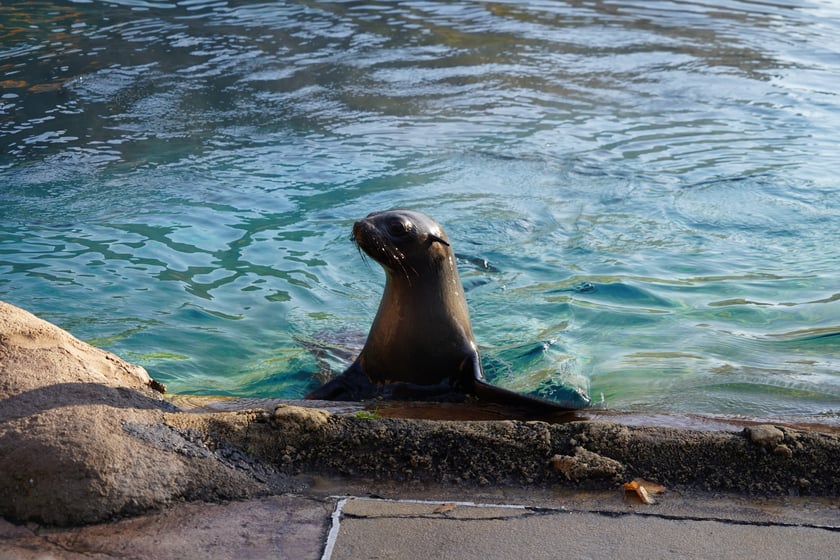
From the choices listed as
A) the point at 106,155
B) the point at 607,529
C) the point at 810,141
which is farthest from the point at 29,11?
the point at 607,529

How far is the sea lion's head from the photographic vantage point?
15.3 ft

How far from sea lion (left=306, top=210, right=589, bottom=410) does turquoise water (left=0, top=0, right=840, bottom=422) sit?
0.55 meters

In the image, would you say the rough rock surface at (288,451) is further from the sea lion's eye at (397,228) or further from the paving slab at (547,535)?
the sea lion's eye at (397,228)

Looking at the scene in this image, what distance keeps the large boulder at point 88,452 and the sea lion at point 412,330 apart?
1.47m

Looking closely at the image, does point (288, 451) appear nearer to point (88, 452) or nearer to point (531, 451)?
point (88, 452)

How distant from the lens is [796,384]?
4.68m

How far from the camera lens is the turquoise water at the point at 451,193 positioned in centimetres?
583

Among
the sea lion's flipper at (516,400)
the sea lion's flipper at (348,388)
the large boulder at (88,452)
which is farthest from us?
the sea lion's flipper at (348,388)

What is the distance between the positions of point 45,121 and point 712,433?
843cm

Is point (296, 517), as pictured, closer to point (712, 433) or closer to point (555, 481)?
point (555, 481)

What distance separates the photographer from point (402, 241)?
4781mm

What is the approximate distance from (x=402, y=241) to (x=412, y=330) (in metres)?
0.43

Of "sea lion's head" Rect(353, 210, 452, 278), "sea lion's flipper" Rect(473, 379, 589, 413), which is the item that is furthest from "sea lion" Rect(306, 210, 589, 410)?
"sea lion's flipper" Rect(473, 379, 589, 413)

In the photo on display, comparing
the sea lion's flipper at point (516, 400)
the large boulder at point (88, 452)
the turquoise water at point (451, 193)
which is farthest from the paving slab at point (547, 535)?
the turquoise water at point (451, 193)
